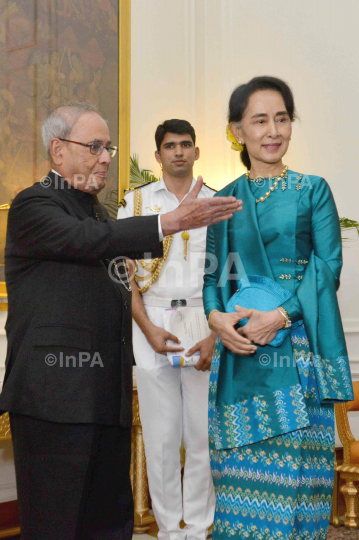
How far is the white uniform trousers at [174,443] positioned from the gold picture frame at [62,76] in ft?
3.33

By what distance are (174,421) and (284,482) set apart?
1329 mm

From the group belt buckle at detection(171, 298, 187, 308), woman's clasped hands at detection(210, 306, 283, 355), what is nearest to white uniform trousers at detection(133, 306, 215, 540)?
belt buckle at detection(171, 298, 187, 308)

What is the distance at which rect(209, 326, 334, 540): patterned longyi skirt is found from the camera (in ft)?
6.08

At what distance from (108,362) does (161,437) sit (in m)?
1.15

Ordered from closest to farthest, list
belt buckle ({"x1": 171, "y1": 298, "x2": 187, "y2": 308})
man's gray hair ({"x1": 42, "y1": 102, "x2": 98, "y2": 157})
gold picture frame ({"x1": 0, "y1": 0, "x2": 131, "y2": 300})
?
man's gray hair ({"x1": 42, "y1": 102, "x2": 98, "y2": 157}) < belt buckle ({"x1": 171, "y1": 298, "x2": 187, "y2": 308}) < gold picture frame ({"x1": 0, "y1": 0, "x2": 131, "y2": 300})

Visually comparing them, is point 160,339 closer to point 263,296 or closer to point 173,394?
point 173,394

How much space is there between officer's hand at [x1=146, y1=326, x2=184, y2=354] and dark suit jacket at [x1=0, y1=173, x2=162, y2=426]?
0.91 m

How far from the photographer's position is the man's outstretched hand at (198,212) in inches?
74.7

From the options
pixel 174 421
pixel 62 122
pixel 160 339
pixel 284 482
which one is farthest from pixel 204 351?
pixel 62 122

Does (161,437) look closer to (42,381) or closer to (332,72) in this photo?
(42,381)

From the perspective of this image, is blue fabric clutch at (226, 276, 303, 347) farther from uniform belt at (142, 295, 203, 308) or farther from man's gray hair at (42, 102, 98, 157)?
uniform belt at (142, 295, 203, 308)

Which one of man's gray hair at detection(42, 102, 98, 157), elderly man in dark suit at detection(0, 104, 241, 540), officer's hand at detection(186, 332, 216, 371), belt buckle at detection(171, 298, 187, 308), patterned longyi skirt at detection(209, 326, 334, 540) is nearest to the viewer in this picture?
patterned longyi skirt at detection(209, 326, 334, 540)

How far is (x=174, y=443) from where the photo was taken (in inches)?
123

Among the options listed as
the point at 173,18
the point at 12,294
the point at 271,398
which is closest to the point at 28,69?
the point at 173,18
